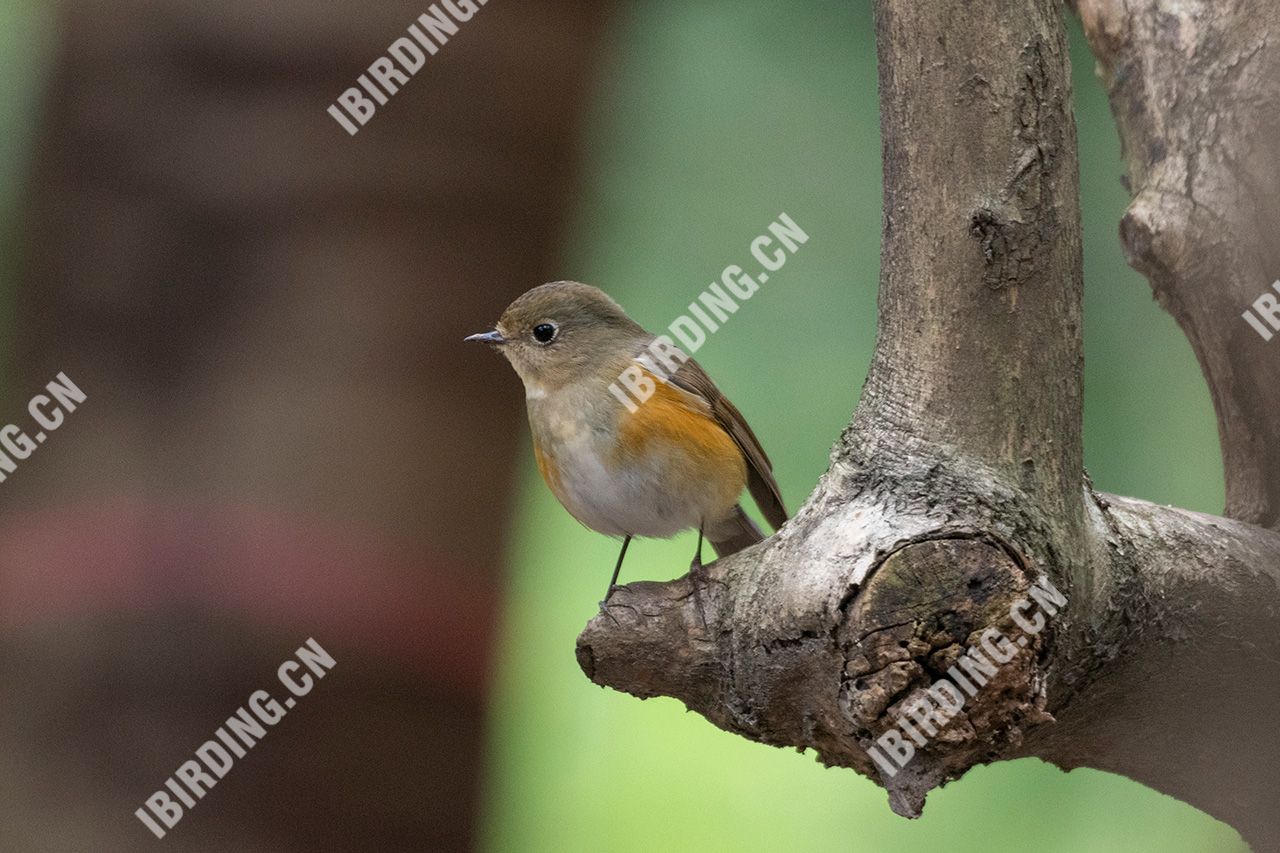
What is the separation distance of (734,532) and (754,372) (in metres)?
1.08

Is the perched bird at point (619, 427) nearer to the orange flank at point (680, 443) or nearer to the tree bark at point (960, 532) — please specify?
the orange flank at point (680, 443)

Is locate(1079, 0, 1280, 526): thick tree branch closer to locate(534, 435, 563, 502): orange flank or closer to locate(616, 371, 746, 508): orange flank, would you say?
locate(616, 371, 746, 508): orange flank

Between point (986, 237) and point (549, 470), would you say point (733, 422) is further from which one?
point (986, 237)

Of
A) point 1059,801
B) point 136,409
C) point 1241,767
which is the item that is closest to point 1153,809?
point 1059,801

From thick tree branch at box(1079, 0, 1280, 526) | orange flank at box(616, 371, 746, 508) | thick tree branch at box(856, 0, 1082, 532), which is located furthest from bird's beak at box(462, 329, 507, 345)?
thick tree branch at box(1079, 0, 1280, 526)

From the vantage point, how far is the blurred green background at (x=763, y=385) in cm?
333

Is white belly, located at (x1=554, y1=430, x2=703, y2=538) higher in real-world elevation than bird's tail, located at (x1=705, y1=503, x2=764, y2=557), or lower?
lower

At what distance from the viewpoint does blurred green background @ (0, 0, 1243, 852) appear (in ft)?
10.9

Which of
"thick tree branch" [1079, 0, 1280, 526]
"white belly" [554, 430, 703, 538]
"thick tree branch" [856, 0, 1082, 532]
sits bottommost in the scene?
"white belly" [554, 430, 703, 538]

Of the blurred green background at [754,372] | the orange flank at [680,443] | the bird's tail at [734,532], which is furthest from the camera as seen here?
the blurred green background at [754,372]

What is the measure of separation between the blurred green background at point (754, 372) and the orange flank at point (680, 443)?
596mm

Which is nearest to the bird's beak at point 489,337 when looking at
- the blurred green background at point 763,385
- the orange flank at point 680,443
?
the orange flank at point 680,443

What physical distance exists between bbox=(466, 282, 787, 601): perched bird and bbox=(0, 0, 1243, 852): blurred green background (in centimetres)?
39

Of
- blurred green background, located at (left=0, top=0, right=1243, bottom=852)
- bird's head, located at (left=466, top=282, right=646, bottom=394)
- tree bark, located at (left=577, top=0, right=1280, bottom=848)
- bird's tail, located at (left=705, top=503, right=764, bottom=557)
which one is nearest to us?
tree bark, located at (left=577, top=0, right=1280, bottom=848)
